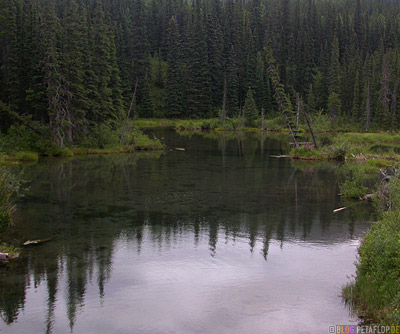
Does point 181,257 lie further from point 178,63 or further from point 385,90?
point 178,63

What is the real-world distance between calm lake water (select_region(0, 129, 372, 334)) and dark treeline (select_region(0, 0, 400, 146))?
56.5ft

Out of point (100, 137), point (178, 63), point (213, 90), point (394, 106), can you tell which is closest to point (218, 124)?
point (213, 90)

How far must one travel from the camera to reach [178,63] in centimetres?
9894

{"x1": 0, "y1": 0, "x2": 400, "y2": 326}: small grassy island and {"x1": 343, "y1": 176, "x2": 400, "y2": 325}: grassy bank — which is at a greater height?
{"x1": 0, "y1": 0, "x2": 400, "y2": 326}: small grassy island

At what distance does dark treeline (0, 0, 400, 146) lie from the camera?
4506 centimetres

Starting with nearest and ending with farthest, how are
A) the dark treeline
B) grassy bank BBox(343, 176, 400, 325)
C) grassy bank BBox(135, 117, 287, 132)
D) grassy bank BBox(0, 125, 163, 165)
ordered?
grassy bank BBox(343, 176, 400, 325), grassy bank BBox(0, 125, 163, 165), the dark treeline, grassy bank BBox(135, 117, 287, 132)

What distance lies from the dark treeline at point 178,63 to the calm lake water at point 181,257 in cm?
1723

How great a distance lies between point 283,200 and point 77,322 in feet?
53.3

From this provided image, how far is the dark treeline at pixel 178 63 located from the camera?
45.1m

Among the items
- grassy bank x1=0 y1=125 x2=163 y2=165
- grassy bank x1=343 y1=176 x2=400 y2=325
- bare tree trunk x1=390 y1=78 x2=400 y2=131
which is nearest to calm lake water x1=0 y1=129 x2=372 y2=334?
grassy bank x1=343 y1=176 x2=400 y2=325

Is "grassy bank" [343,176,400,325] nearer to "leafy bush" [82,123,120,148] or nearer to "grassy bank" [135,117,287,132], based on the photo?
"leafy bush" [82,123,120,148]

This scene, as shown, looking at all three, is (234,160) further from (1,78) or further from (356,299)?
(356,299)

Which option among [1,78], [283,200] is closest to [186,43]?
[1,78]

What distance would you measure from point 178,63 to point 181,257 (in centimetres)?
8665
